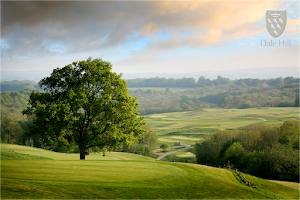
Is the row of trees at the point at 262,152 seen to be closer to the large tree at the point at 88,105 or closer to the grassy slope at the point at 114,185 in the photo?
the grassy slope at the point at 114,185

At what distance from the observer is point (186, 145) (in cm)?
9562

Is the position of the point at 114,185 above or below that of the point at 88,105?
below

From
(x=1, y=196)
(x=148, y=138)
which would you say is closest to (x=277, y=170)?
(x=1, y=196)

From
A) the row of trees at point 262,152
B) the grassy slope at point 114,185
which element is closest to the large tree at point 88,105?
the grassy slope at point 114,185

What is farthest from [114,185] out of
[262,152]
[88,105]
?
[262,152]

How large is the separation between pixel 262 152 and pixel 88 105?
34.3 metres

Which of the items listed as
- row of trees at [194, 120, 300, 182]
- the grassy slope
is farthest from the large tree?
row of trees at [194, 120, 300, 182]

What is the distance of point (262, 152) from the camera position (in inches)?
1581

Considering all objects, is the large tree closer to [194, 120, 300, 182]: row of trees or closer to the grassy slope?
the grassy slope

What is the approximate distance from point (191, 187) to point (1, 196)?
11801 mm

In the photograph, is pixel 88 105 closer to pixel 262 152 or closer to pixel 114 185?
pixel 114 185

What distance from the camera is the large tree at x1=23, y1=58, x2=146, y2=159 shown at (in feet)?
80.3

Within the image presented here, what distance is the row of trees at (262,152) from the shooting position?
34.1 m

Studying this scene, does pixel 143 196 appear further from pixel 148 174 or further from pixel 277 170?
pixel 277 170
